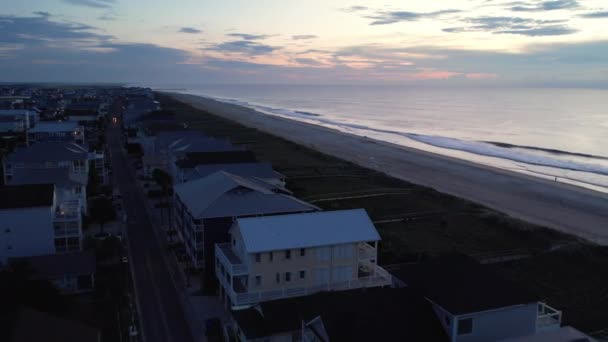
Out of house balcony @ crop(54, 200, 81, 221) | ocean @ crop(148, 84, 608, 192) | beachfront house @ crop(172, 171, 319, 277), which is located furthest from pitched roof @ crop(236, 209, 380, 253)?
ocean @ crop(148, 84, 608, 192)

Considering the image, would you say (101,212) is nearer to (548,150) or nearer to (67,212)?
(67,212)

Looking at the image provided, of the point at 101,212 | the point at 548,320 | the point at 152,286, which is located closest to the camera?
the point at 548,320

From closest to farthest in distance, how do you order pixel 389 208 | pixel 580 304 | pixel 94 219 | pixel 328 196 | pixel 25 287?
pixel 25 287 < pixel 580 304 < pixel 94 219 < pixel 389 208 < pixel 328 196

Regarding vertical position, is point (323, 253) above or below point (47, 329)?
above

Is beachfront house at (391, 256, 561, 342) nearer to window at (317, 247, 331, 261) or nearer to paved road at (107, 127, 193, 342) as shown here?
window at (317, 247, 331, 261)

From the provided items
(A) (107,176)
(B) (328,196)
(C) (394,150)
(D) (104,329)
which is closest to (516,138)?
(C) (394,150)

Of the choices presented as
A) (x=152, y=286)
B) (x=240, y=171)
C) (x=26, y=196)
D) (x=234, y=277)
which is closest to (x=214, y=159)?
(x=240, y=171)

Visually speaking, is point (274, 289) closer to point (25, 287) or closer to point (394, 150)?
point (25, 287)
